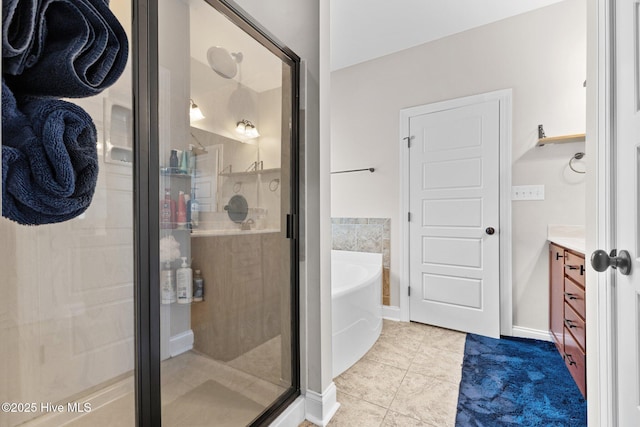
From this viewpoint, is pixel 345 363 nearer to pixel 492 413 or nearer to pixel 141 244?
pixel 492 413

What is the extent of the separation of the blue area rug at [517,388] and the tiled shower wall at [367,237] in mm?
953

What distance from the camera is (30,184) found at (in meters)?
0.47

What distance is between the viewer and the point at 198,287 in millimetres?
1043

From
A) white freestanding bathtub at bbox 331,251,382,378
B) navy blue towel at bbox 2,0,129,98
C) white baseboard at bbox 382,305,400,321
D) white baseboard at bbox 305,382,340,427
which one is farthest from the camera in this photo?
white baseboard at bbox 382,305,400,321

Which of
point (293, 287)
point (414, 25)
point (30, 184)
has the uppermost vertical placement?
point (414, 25)

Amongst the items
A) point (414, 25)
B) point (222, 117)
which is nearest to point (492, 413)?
point (222, 117)

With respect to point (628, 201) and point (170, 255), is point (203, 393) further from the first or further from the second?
point (628, 201)

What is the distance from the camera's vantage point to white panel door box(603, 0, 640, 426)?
825 millimetres

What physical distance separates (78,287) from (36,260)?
113 millimetres

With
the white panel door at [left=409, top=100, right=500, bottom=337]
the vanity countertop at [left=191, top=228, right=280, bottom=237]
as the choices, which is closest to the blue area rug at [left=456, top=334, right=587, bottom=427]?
the white panel door at [left=409, top=100, right=500, bottom=337]

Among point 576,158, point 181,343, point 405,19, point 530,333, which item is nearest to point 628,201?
point 181,343

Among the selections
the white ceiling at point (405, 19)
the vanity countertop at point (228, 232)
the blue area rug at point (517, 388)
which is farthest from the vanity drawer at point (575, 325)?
the white ceiling at point (405, 19)

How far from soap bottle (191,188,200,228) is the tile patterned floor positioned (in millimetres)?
1130

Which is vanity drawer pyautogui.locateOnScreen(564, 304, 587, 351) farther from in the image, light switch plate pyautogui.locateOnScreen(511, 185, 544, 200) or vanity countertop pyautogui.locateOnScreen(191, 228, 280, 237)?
vanity countertop pyautogui.locateOnScreen(191, 228, 280, 237)
